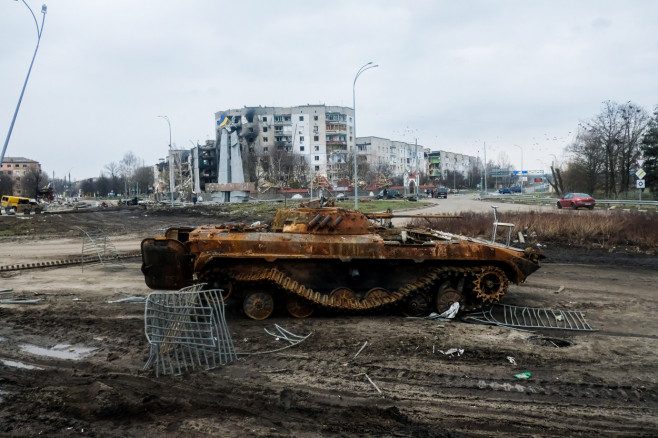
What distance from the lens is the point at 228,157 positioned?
56.1m

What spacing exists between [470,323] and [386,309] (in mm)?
1515

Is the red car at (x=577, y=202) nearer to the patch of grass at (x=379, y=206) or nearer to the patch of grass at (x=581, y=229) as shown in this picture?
the patch of grass at (x=379, y=206)

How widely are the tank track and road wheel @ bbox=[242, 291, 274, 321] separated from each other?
0.28 m

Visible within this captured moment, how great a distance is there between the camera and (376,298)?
915cm

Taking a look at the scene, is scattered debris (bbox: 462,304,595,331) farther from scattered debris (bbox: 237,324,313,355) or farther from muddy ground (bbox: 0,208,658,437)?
scattered debris (bbox: 237,324,313,355)

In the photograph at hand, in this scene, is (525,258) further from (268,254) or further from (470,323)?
(268,254)

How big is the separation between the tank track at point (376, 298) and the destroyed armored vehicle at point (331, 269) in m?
Answer: 0.02

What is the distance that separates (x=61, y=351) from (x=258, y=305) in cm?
316

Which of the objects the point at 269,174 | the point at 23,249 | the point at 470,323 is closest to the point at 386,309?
the point at 470,323

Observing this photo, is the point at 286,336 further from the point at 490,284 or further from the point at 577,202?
the point at 577,202

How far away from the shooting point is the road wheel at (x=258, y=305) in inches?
351

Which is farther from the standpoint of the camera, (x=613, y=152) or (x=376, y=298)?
(x=613, y=152)

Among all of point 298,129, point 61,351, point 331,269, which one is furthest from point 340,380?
point 298,129

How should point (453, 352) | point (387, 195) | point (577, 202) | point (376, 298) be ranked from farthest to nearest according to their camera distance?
1. point (387, 195)
2. point (577, 202)
3. point (376, 298)
4. point (453, 352)
